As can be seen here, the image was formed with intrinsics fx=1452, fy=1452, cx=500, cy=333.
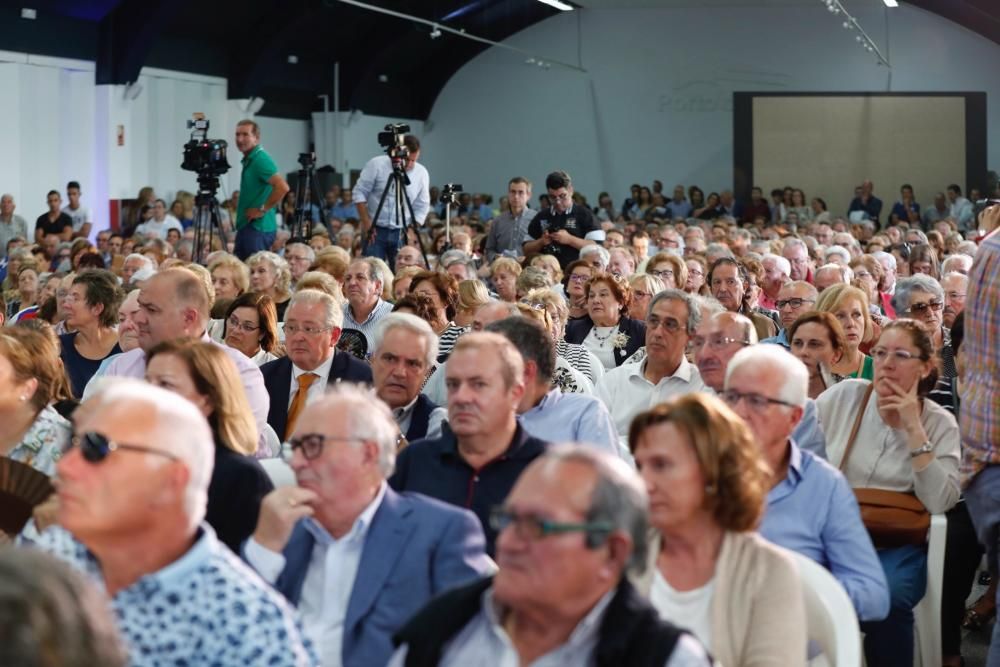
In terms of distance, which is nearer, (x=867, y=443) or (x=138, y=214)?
(x=867, y=443)

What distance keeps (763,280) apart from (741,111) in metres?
14.6

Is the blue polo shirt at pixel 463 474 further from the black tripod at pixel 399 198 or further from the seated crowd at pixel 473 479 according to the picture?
the black tripod at pixel 399 198

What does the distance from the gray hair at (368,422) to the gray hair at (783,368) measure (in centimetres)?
97

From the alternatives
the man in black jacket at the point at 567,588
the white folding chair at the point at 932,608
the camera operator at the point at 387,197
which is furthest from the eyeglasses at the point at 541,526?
the camera operator at the point at 387,197

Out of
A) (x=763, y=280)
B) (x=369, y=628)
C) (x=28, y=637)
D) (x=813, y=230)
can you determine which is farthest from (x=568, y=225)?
(x=28, y=637)

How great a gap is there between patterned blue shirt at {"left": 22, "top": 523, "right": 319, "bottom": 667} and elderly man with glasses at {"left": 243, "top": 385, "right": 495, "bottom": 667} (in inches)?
23.6

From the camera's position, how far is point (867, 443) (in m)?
4.30

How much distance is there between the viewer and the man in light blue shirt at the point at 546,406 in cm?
424

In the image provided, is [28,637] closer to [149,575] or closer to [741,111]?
[149,575]

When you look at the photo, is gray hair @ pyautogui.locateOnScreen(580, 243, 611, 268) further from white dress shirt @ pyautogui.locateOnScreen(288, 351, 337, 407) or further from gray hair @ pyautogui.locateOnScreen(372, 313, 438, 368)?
gray hair @ pyautogui.locateOnScreen(372, 313, 438, 368)

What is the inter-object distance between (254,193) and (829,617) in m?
8.08

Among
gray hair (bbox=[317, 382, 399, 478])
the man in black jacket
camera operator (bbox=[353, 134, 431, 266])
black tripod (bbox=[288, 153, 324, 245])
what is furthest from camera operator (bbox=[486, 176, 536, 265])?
the man in black jacket

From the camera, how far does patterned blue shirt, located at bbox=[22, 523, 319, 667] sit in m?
2.11

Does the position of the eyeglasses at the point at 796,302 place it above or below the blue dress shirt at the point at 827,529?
above
